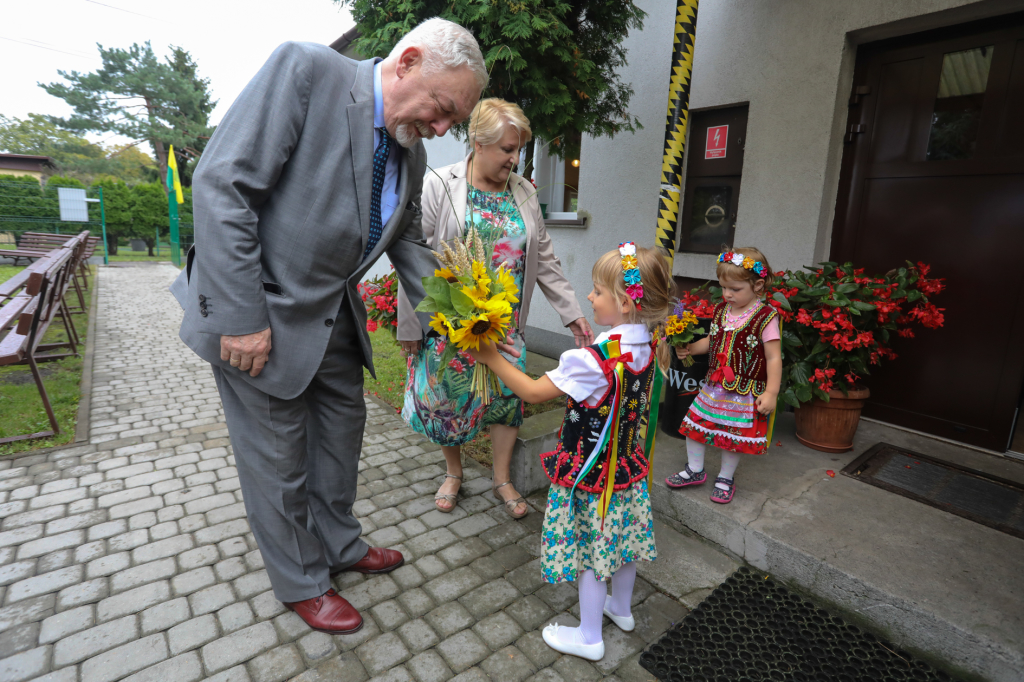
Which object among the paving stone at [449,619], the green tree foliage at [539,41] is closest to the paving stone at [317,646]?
the paving stone at [449,619]

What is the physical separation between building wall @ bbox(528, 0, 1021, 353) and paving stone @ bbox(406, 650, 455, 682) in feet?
12.7

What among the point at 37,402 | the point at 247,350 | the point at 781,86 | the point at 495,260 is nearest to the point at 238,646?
the point at 247,350

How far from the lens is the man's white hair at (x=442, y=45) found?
1.80 meters

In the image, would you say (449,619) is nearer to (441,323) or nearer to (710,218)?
(441,323)

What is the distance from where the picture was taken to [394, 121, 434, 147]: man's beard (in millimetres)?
1953

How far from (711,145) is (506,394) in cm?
346

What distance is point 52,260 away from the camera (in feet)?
20.0

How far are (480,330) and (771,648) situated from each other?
1746mm

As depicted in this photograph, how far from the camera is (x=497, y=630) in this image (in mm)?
2207

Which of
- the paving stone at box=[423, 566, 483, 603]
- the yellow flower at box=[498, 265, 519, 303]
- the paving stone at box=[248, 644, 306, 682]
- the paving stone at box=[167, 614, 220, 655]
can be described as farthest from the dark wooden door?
the paving stone at box=[167, 614, 220, 655]

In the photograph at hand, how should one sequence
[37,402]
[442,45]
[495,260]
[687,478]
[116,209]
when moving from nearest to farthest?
[442,45], [495,260], [687,478], [37,402], [116,209]

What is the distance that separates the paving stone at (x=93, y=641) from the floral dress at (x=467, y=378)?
4.83 feet

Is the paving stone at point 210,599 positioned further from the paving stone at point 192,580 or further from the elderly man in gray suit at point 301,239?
the elderly man in gray suit at point 301,239

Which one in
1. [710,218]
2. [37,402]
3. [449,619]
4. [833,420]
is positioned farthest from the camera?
[710,218]
